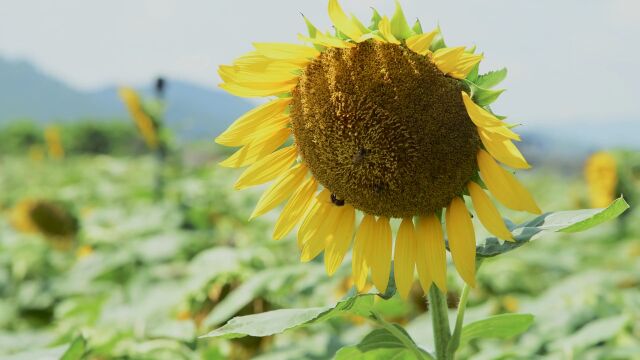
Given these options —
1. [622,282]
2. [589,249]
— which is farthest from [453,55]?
[589,249]

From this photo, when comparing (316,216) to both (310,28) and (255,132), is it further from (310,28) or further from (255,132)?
(310,28)

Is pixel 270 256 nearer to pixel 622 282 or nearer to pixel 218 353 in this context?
pixel 218 353

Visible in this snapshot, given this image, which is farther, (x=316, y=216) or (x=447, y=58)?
(x=316, y=216)

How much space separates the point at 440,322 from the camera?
1.32m

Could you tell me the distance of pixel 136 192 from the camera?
5.46 m

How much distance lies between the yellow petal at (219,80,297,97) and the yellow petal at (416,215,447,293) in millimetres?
354

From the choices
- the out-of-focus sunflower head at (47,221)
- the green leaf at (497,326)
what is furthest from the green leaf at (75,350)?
the out-of-focus sunflower head at (47,221)

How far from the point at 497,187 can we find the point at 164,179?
191 inches

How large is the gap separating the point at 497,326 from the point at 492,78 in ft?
1.58

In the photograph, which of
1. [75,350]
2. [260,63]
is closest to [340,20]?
[260,63]

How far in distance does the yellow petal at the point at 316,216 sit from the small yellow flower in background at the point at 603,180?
467cm

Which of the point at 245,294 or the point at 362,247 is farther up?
the point at 362,247

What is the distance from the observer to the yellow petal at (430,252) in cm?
130

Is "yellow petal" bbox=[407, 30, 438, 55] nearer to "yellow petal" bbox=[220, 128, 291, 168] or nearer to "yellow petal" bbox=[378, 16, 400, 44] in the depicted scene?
"yellow petal" bbox=[378, 16, 400, 44]
